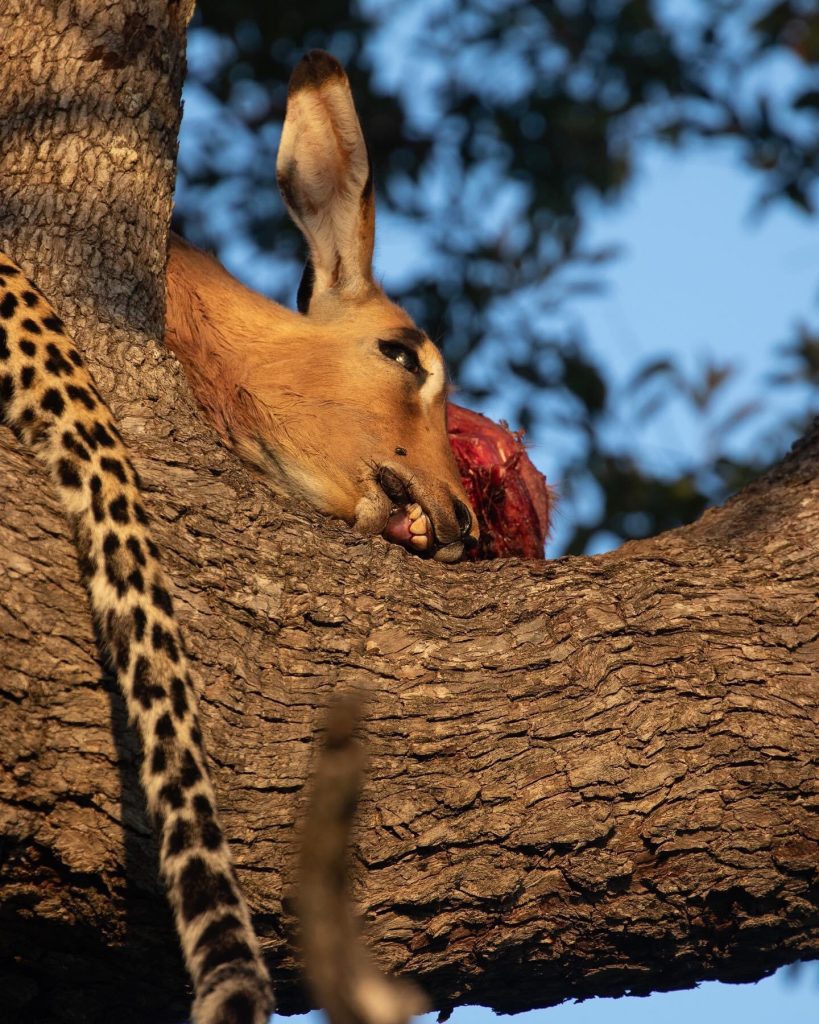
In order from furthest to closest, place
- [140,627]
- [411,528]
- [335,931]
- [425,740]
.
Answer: [411,528] → [425,740] → [140,627] → [335,931]

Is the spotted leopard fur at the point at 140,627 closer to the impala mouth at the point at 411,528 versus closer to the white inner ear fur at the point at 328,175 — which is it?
the impala mouth at the point at 411,528

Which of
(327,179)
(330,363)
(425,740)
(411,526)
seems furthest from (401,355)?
(425,740)

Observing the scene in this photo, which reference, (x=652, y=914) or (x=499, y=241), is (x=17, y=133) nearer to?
(x=652, y=914)

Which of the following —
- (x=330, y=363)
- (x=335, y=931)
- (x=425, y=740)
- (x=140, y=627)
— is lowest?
(x=335, y=931)

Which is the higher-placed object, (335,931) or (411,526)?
(411,526)

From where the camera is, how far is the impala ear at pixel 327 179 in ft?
19.1

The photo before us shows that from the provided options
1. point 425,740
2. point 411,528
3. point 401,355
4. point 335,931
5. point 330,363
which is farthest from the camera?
point 401,355

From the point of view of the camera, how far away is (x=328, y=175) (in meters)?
6.14

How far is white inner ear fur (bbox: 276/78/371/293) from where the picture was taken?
5895 mm

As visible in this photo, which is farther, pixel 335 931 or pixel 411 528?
pixel 411 528

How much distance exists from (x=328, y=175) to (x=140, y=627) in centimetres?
345

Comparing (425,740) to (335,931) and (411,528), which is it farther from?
(335,931)

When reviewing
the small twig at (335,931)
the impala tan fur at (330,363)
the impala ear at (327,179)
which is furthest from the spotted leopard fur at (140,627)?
the impala ear at (327,179)

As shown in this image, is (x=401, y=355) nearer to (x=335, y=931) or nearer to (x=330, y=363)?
(x=330, y=363)
